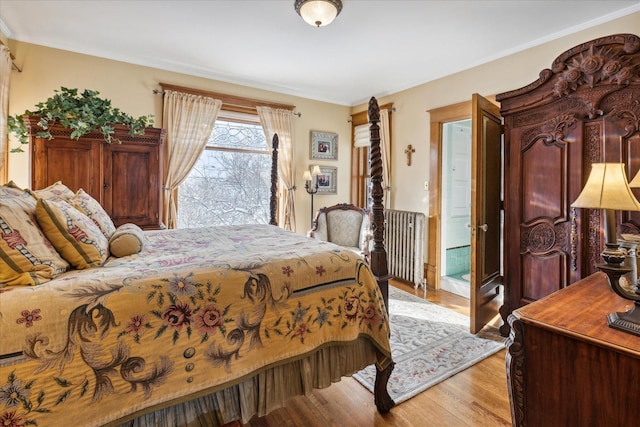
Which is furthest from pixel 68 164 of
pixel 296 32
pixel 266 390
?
pixel 266 390

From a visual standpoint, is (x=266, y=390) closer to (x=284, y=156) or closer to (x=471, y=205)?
(x=471, y=205)

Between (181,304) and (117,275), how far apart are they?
0.89 feet

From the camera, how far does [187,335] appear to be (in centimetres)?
114

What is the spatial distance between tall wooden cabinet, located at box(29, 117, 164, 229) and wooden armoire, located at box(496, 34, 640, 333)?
10.9 feet

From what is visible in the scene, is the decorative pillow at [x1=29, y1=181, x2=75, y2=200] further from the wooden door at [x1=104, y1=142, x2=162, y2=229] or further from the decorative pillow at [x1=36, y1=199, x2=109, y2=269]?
the wooden door at [x1=104, y1=142, x2=162, y2=229]

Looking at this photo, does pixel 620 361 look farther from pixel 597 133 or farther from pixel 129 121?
pixel 129 121

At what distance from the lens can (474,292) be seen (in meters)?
2.58

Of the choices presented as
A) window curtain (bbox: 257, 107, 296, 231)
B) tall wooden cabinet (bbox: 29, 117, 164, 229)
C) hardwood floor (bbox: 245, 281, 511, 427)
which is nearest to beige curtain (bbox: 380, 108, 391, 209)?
window curtain (bbox: 257, 107, 296, 231)

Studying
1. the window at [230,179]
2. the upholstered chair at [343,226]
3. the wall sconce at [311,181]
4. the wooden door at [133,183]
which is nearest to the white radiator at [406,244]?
the upholstered chair at [343,226]

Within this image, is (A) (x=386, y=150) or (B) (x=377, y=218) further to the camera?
(A) (x=386, y=150)

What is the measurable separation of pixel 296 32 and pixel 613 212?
8.93 feet

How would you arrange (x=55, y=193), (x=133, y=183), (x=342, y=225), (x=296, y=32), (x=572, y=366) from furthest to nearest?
(x=342, y=225) → (x=133, y=183) → (x=296, y=32) → (x=55, y=193) → (x=572, y=366)

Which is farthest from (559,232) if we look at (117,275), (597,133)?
(117,275)

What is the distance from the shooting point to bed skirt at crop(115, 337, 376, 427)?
118cm
